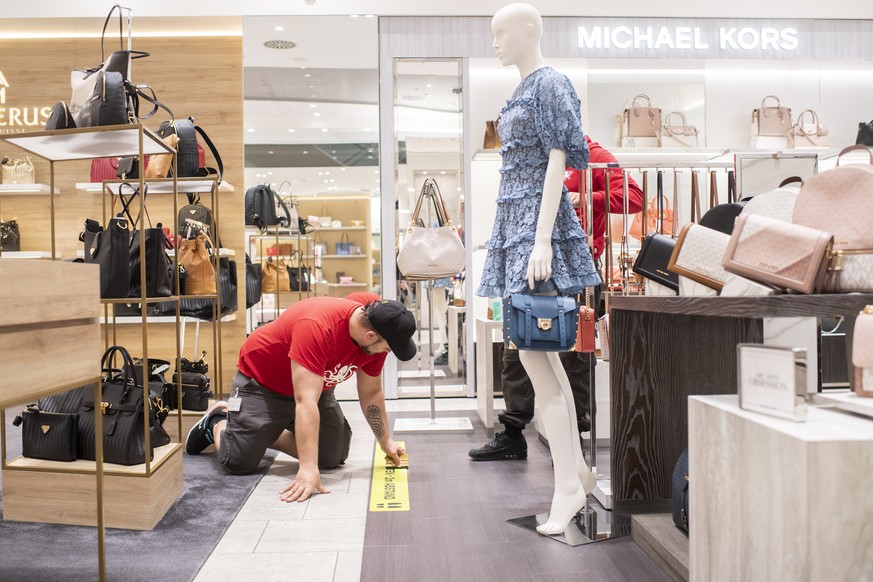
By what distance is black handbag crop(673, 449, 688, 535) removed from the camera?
2189mm

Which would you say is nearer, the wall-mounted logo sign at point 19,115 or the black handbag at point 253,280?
the black handbag at point 253,280

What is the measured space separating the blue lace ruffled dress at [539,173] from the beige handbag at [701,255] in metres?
0.55

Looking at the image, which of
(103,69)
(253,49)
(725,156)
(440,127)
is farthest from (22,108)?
(725,156)

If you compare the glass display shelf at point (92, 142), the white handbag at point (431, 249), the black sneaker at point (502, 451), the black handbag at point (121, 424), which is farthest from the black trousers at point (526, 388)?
the glass display shelf at point (92, 142)

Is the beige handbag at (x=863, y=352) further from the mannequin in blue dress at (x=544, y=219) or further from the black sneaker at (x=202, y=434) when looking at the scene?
the black sneaker at (x=202, y=434)

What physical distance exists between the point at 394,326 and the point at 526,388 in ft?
3.40

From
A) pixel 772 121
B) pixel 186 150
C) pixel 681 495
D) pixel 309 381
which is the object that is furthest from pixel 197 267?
pixel 772 121

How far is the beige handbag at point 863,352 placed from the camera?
51.7 inches

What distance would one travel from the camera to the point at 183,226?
4.51 m

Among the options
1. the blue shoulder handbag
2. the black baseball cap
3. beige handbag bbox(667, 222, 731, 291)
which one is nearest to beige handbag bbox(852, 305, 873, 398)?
beige handbag bbox(667, 222, 731, 291)

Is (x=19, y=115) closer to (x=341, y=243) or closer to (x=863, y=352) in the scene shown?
(x=341, y=243)

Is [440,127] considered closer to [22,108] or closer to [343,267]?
[343,267]

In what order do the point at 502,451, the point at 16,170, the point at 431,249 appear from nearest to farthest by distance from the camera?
the point at 502,451 → the point at 431,249 → the point at 16,170

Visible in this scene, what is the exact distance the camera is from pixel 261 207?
17.0 ft
